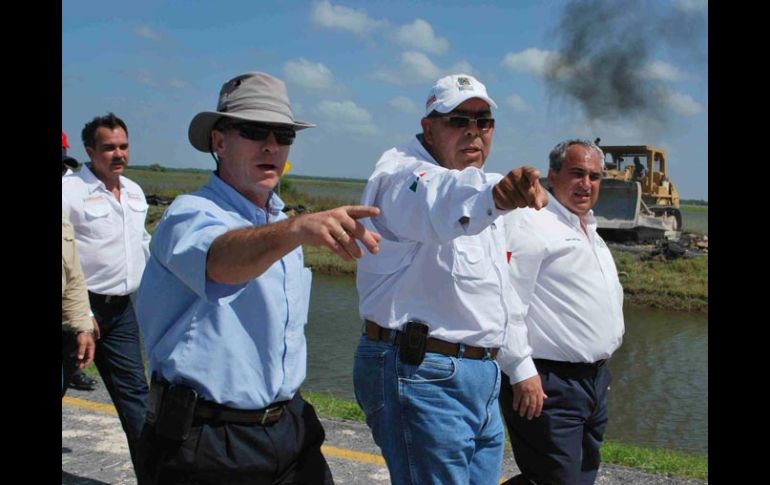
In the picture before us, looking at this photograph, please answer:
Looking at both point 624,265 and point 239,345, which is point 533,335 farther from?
point 624,265

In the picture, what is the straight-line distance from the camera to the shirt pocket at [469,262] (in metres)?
2.88

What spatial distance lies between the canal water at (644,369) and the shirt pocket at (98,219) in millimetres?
4638

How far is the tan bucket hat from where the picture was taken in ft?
8.32

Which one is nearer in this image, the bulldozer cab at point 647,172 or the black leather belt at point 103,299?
the black leather belt at point 103,299

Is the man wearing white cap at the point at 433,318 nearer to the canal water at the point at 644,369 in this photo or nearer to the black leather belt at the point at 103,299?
the black leather belt at the point at 103,299

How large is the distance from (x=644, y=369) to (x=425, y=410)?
11.2 metres

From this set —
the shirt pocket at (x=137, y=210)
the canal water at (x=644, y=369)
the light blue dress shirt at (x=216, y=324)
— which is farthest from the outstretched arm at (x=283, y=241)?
the canal water at (x=644, y=369)

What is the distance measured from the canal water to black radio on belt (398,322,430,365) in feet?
20.0

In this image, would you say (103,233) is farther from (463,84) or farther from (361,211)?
(361,211)

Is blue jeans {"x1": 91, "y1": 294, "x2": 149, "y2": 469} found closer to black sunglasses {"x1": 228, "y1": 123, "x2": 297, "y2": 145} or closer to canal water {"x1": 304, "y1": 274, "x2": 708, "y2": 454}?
black sunglasses {"x1": 228, "y1": 123, "x2": 297, "y2": 145}

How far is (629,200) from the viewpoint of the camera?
1053 inches

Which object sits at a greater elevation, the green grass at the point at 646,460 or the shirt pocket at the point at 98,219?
the shirt pocket at the point at 98,219
